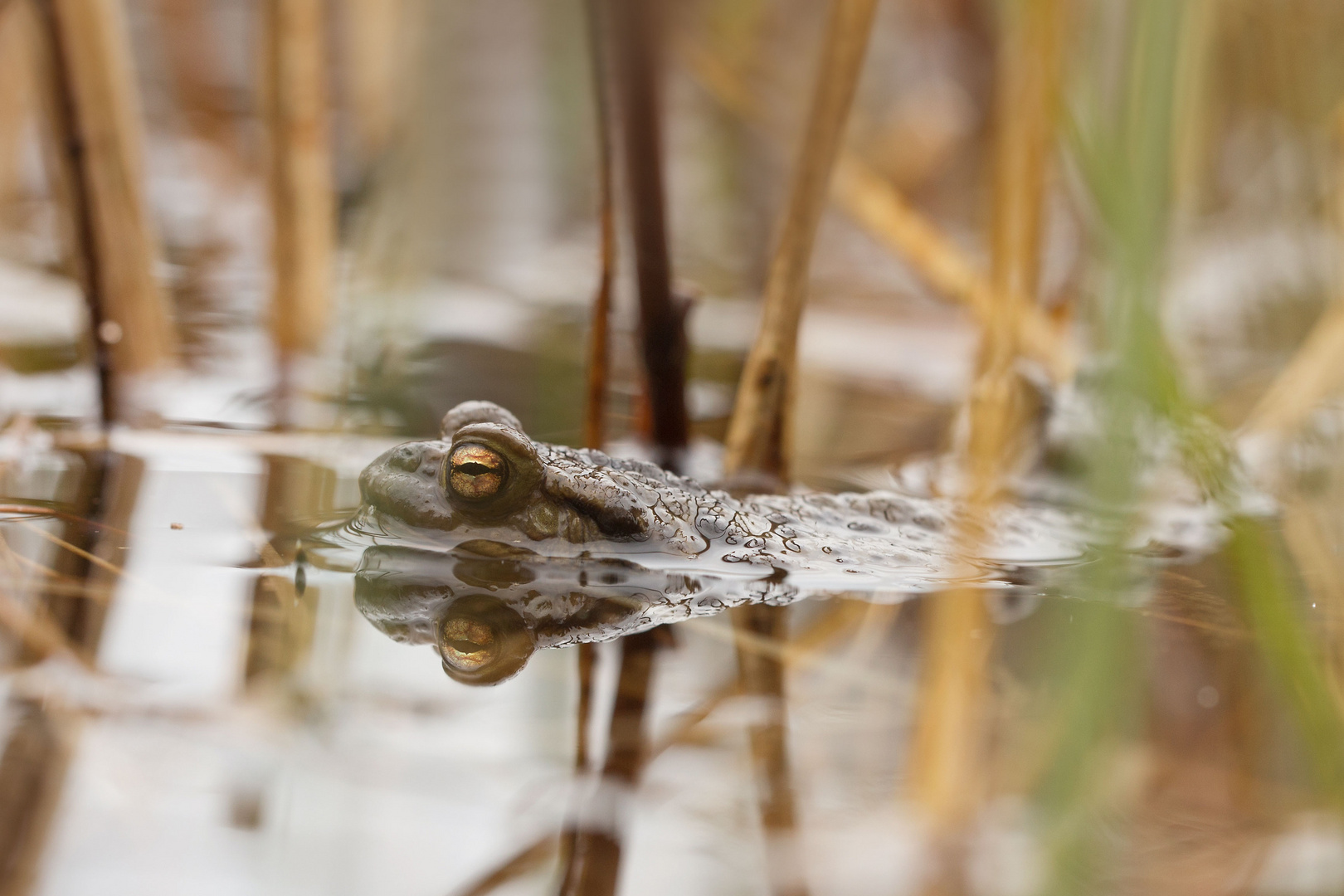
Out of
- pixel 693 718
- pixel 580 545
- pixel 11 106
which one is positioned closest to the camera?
pixel 693 718

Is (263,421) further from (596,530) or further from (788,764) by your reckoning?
(788,764)

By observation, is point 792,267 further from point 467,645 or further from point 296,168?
point 296,168

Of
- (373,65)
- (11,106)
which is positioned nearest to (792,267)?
(373,65)

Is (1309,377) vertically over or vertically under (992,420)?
over

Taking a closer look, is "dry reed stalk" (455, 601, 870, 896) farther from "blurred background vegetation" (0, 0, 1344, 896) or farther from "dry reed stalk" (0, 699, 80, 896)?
"dry reed stalk" (0, 699, 80, 896)

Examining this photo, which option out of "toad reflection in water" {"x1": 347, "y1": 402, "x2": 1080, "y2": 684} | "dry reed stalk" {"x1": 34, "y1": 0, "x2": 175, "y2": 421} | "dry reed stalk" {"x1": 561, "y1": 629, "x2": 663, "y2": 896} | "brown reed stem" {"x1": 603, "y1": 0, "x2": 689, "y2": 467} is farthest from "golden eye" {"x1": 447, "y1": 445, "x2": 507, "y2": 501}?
"dry reed stalk" {"x1": 34, "y1": 0, "x2": 175, "y2": 421}
